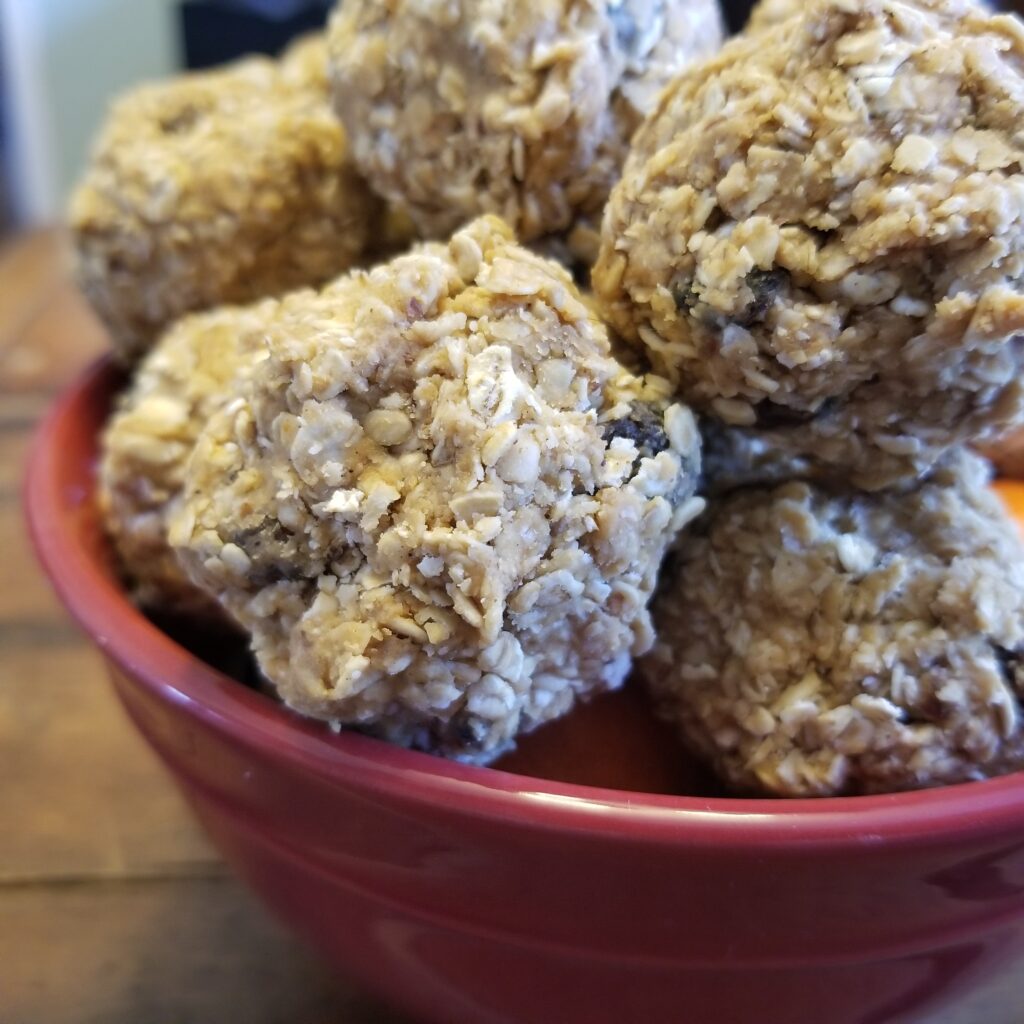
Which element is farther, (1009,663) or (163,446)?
(163,446)

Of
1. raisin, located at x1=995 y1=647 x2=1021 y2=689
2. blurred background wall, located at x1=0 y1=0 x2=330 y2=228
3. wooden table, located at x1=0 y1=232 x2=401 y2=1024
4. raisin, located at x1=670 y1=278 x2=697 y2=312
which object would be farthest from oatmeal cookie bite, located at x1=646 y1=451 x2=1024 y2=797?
blurred background wall, located at x1=0 y1=0 x2=330 y2=228

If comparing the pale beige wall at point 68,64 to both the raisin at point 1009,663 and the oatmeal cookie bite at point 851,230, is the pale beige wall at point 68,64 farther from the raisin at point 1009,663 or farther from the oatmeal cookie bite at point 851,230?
the raisin at point 1009,663

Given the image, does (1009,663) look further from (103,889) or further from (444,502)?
(103,889)

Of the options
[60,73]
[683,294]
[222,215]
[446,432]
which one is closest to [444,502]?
[446,432]

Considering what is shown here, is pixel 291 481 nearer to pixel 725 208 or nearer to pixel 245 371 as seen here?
pixel 245 371

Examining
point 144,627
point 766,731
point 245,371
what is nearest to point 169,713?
point 144,627

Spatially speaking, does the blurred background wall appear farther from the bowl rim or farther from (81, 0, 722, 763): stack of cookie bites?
the bowl rim
